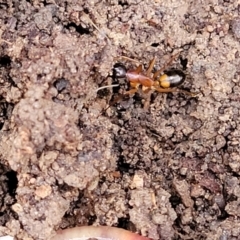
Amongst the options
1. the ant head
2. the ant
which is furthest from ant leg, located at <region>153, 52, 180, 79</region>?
the ant head

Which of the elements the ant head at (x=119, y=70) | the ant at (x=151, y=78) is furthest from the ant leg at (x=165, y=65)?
the ant head at (x=119, y=70)

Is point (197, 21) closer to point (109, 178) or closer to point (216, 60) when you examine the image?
point (216, 60)

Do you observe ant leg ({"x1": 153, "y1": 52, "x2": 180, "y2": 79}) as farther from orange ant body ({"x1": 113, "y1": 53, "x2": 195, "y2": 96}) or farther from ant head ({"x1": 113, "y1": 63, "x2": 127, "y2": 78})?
ant head ({"x1": 113, "y1": 63, "x2": 127, "y2": 78})

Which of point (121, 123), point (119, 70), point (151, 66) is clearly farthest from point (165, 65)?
point (121, 123)

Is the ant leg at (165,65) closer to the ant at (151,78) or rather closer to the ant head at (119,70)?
the ant at (151,78)

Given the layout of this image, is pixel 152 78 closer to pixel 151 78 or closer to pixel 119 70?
pixel 151 78

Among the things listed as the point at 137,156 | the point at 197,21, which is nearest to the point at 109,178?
the point at 137,156
